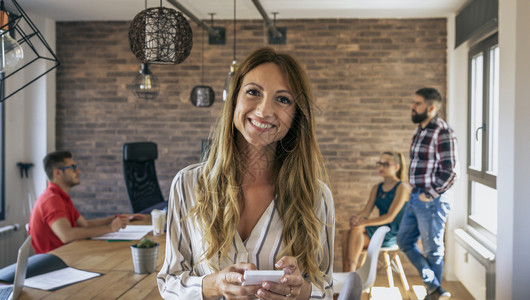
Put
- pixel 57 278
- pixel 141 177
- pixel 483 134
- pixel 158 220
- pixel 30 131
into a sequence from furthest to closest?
pixel 30 131
pixel 141 177
pixel 483 134
pixel 158 220
pixel 57 278

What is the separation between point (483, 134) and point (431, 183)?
42.3 inches

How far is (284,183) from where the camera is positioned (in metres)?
1.27

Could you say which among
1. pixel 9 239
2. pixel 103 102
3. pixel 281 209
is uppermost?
pixel 103 102

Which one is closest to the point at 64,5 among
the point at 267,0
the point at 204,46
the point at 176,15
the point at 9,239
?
the point at 204,46

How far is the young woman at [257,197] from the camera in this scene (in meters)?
1.18

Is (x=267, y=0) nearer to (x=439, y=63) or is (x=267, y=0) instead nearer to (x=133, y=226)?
(x=439, y=63)

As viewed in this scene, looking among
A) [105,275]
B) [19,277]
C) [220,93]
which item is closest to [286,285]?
[19,277]

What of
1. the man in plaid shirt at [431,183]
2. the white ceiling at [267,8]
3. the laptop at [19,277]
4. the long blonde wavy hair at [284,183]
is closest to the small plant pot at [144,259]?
the laptop at [19,277]

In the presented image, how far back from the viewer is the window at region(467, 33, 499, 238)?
4363 millimetres

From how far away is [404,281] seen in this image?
4.49 meters

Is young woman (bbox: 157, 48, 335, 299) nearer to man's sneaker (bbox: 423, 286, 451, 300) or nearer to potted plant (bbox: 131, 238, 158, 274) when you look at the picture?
potted plant (bbox: 131, 238, 158, 274)

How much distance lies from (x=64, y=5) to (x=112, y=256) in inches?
128

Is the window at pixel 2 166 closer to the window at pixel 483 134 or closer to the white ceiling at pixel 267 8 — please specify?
the white ceiling at pixel 267 8

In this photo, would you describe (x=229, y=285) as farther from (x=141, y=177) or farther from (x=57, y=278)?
(x=141, y=177)
